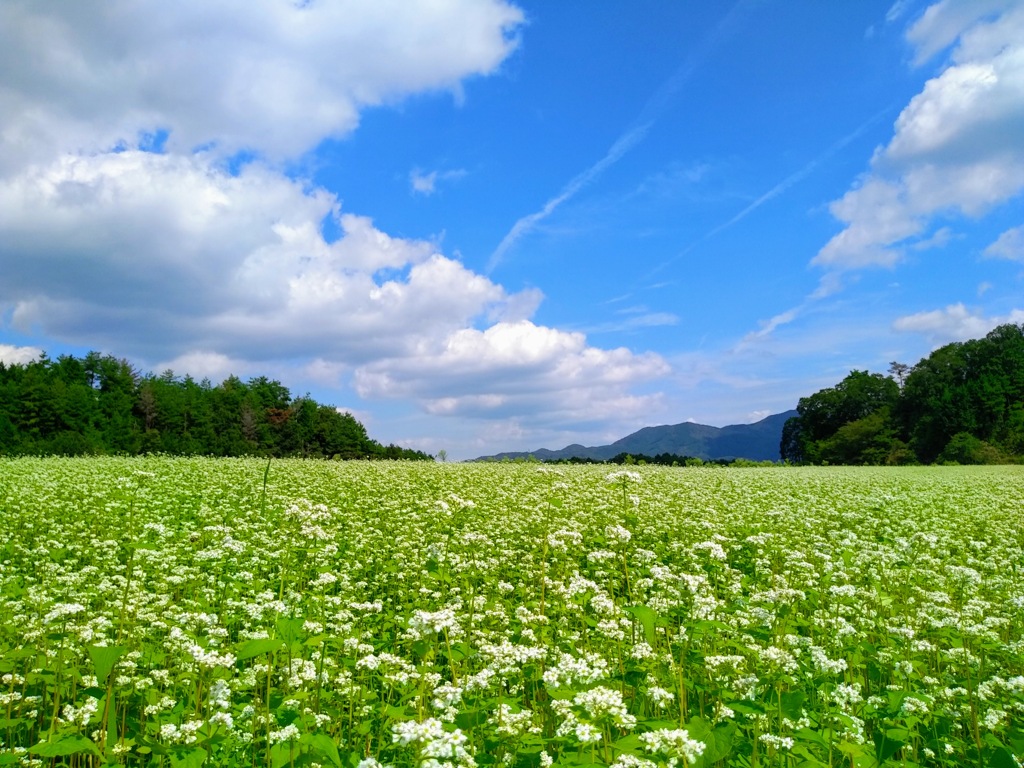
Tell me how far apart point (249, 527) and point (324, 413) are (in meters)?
71.2

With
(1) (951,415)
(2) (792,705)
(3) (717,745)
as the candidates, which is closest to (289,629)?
(3) (717,745)

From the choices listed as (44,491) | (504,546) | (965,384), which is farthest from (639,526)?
(965,384)

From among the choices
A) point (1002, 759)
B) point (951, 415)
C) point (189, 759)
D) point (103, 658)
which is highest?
point (951, 415)

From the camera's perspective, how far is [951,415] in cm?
7781

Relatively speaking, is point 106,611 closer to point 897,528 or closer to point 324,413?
point 897,528

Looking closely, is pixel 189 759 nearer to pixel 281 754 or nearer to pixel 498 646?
pixel 281 754

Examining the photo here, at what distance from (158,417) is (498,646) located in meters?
79.6

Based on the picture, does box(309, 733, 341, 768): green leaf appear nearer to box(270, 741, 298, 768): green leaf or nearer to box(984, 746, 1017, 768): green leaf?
box(270, 741, 298, 768): green leaf

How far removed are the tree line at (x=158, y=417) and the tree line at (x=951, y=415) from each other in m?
62.9

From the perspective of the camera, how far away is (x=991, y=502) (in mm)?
19172

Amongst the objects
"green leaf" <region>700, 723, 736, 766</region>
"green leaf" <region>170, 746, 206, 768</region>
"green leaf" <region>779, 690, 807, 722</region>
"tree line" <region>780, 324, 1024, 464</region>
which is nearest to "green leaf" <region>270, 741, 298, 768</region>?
"green leaf" <region>170, 746, 206, 768</region>

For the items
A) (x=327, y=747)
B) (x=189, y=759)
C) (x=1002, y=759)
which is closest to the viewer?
(x=327, y=747)

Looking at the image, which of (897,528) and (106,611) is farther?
(897,528)

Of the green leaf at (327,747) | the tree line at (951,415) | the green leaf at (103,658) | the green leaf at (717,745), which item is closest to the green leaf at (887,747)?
the green leaf at (717,745)
